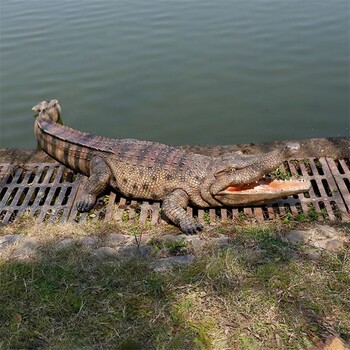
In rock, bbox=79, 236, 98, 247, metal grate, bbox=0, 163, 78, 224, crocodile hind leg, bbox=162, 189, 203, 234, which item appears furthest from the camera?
metal grate, bbox=0, 163, 78, 224

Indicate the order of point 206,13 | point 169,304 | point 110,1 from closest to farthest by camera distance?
point 169,304
point 206,13
point 110,1

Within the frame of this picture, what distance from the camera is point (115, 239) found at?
4.08 m

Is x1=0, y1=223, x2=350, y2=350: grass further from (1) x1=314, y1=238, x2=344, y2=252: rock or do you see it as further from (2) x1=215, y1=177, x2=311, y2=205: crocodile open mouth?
(2) x1=215, y1=177, x2=311, y2=205: crocodile open mouth

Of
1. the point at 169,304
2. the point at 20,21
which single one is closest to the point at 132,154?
the point at 169,304

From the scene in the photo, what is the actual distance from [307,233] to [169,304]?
148 centimetres

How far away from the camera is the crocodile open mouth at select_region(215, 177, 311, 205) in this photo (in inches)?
168

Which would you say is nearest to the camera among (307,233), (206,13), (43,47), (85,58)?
(307,233)

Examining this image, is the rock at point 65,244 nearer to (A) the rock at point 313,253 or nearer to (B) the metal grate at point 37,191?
(B) the metal grate at point 37,191

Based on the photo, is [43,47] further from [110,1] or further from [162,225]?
[162,225]

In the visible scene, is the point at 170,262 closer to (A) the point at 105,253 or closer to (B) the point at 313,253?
(A) the point at 105,253

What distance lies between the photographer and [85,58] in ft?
29.4

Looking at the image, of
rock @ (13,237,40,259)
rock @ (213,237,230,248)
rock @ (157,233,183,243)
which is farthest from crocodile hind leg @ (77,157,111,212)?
rock @ (213,237,230,248)

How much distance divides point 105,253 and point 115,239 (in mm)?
251

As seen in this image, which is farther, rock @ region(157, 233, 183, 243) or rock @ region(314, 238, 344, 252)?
rock @ region(157, 233, 183, 243)
